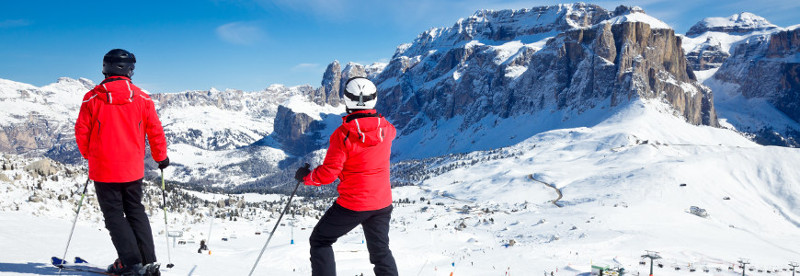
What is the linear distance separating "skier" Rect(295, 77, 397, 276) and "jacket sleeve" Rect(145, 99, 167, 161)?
8.86 feet

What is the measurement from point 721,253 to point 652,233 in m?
10.6

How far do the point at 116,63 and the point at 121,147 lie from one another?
1407mm

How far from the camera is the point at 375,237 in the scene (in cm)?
724

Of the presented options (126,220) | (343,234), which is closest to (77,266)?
(126,220)

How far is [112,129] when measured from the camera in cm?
738

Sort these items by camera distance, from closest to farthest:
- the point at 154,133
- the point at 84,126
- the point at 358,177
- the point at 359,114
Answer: the point at 359,114
the point at 358,177
the point at 84,126
the point at 154,133

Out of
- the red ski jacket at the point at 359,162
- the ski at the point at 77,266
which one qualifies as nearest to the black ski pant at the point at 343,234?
the red ski jacket at the point at 359,162

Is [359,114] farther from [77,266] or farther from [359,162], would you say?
[77,266]

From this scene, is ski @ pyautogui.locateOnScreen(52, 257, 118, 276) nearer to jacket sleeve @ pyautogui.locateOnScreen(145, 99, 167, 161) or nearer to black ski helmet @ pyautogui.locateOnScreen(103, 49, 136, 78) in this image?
jacket sleeve @ pyautogui.locateOnScreen(145, 99, 167, 161)

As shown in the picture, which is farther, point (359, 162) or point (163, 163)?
point (163, 163)

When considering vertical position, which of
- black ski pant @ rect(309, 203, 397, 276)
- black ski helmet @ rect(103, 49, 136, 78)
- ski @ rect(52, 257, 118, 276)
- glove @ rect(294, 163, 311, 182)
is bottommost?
A: ski @ rect(52, 257, 118, 276)

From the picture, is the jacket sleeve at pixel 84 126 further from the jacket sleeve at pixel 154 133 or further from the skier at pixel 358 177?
the skier at pixel 358 177

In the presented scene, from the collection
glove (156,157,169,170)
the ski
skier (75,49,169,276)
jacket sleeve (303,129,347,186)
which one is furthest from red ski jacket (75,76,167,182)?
jacket sleeve (303,129,347,186)

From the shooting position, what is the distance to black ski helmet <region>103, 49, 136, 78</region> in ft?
25.1
